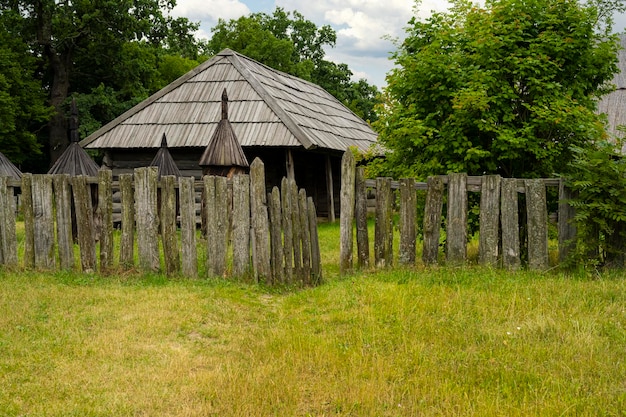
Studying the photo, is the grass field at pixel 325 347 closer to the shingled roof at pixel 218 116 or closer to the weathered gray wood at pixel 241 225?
the weathered gray wood at pixel 241 225

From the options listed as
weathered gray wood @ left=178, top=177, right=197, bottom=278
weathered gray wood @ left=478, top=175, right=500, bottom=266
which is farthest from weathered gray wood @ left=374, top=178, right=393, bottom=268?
weathered gray wood @ left=178, top=177, right=197, bottom=278

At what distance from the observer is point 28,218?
27.4 feet

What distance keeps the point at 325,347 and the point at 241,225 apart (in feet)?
9.91

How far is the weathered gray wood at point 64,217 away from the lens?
8227 millimetres

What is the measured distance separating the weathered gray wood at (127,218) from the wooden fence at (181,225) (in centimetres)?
1

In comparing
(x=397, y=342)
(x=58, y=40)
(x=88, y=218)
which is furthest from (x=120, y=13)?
(x=397, y=342)

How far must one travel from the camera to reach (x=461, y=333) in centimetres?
533

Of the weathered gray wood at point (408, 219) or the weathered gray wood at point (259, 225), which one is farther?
the weathered gray wood at point (408, 219)

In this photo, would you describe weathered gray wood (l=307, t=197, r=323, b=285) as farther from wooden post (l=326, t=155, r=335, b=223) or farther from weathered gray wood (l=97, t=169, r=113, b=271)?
wooden post (l=326, t=155, r=335, b=223)

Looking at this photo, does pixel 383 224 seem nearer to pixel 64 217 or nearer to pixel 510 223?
pixel 510 223

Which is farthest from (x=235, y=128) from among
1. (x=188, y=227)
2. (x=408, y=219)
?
(x=408, y=219)

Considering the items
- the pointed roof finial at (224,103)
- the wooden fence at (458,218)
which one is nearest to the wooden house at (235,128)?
the pointed roof finial at (224,103)

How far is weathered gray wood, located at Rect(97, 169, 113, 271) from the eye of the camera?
26.4 feet

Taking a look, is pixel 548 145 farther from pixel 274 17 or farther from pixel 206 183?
pixel 274 17
